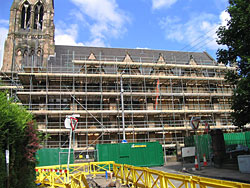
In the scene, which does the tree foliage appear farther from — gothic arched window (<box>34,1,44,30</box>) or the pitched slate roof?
gothic arched window (<box>34,1,44,30</box>)

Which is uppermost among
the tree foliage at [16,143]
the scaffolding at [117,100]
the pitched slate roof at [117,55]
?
the pitched slate roof at [117,55]

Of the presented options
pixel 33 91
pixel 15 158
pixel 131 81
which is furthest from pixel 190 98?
pixel 15 158

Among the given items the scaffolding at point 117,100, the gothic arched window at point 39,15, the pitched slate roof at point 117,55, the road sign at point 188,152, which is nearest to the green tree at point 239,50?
the road sign at point 188,152

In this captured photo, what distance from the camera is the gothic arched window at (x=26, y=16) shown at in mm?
39769

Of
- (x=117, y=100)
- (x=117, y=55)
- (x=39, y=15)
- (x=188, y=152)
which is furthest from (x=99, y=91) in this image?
(x=39, y=15)

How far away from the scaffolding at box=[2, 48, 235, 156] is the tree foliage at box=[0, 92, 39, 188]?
1734 centimetres

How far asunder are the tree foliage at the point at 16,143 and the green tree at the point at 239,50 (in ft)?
40.2

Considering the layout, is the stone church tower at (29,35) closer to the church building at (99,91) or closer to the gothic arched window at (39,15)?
the gothic arched window at (39,15)

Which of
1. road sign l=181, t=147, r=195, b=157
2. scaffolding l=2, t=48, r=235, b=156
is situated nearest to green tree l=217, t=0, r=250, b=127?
road sign l=181, t=147, r=195, b=157

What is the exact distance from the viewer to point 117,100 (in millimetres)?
32500

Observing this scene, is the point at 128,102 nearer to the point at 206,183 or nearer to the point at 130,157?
the point at 130,157

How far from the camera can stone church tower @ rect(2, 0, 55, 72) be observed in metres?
35.5

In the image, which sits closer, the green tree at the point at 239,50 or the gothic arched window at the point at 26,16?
the green tree at the point at 239,50

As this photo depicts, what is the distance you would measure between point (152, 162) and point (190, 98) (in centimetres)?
1594
